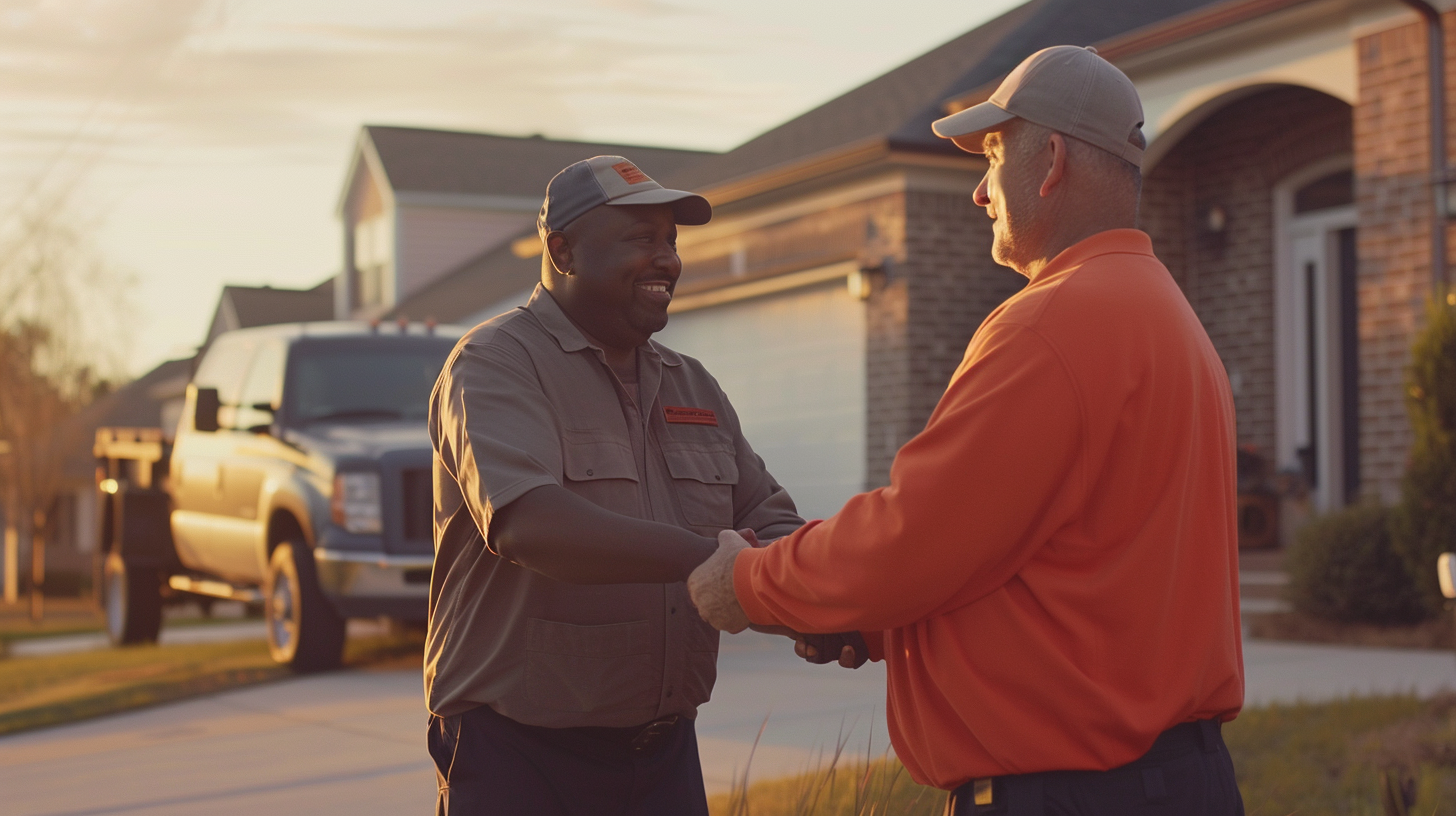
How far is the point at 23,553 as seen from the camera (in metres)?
46.4

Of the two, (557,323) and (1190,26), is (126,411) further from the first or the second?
(557,323)

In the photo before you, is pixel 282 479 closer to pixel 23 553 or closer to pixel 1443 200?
pixel 1443 200

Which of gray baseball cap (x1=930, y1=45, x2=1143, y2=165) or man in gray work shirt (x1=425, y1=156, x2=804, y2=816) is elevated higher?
gray baseball cap (x1=930, y1=45, x2=1143, y2=165)

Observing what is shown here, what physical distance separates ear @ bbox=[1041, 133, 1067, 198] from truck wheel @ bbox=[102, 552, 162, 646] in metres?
11.9

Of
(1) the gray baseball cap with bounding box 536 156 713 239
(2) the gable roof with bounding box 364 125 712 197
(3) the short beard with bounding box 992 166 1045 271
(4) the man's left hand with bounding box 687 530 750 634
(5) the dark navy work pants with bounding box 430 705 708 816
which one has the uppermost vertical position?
(2) the gable roof with bounding box 364 125 712 197

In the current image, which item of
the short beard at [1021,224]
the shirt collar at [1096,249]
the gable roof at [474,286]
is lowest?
the shirt collar at [1096,249]

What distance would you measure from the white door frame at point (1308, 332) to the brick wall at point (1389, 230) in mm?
1744

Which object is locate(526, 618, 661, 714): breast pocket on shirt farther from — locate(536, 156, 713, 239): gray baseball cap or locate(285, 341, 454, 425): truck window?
locate(285, 341, 454, 425): truck window

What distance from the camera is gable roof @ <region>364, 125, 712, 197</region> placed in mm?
31734

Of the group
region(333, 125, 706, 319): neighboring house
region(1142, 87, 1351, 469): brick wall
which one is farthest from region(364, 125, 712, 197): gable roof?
region(1142, 87, 1351, 469): brick wall

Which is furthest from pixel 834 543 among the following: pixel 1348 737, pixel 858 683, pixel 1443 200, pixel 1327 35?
pixel 1327 35

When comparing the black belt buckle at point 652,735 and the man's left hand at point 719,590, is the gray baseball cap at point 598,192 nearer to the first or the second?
the man's left hand at point 719,590

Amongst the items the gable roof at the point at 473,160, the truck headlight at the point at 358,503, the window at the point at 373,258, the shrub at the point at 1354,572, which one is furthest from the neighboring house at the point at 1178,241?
the window at the point at 373,258

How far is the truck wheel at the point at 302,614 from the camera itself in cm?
1034
